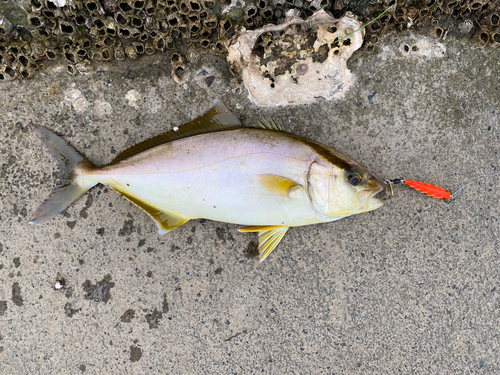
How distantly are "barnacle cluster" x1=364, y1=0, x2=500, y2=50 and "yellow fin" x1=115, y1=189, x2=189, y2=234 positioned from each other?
1.88m

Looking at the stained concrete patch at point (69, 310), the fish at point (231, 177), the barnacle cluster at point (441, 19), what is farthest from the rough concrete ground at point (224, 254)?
the fish at point (231, 177)

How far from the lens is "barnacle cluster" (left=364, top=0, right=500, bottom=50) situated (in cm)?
213

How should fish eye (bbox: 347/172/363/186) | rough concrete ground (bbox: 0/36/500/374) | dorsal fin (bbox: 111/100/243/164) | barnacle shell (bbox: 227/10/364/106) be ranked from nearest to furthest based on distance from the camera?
1. fish eye (bbox: 347/172/363/186)
2. dorsal fin (bbox: 111/100/243/164)
3. barnacle shell (bbox: 227/10/364/106)
4. rough concrete ground (bbox: 0/36/500/374)

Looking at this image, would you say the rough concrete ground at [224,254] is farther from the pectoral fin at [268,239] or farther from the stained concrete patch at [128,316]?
the pectoral fin at [268,239]

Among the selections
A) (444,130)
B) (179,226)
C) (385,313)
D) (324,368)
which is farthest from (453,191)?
(179,226)

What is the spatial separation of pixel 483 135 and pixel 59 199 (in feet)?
10.5

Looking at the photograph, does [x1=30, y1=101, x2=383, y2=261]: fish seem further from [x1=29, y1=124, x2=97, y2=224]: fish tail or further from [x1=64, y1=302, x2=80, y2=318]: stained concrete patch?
[x1=64, y1=302, x2=80, y2=318]: stained concrete patch

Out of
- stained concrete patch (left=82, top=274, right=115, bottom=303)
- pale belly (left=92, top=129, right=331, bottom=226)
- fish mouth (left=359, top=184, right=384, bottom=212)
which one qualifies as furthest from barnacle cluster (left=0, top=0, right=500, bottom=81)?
stained concrete patch (left=82, top=274, right=115, bottom=303)

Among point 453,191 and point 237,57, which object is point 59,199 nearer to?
point 237,57

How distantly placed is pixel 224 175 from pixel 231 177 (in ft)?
0.16

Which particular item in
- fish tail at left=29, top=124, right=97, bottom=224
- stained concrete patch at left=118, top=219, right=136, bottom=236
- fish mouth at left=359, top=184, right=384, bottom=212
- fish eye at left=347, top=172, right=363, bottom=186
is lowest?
stained concrete patch at left=118, top=219, right=136, bottom=236

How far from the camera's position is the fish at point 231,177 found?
6.23 ft

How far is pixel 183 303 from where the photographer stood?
2.28m

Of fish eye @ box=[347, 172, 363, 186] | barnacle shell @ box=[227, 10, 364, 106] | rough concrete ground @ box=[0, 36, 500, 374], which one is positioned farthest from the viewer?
rough concrete ground @ box=[0, 36, 500, 374]
